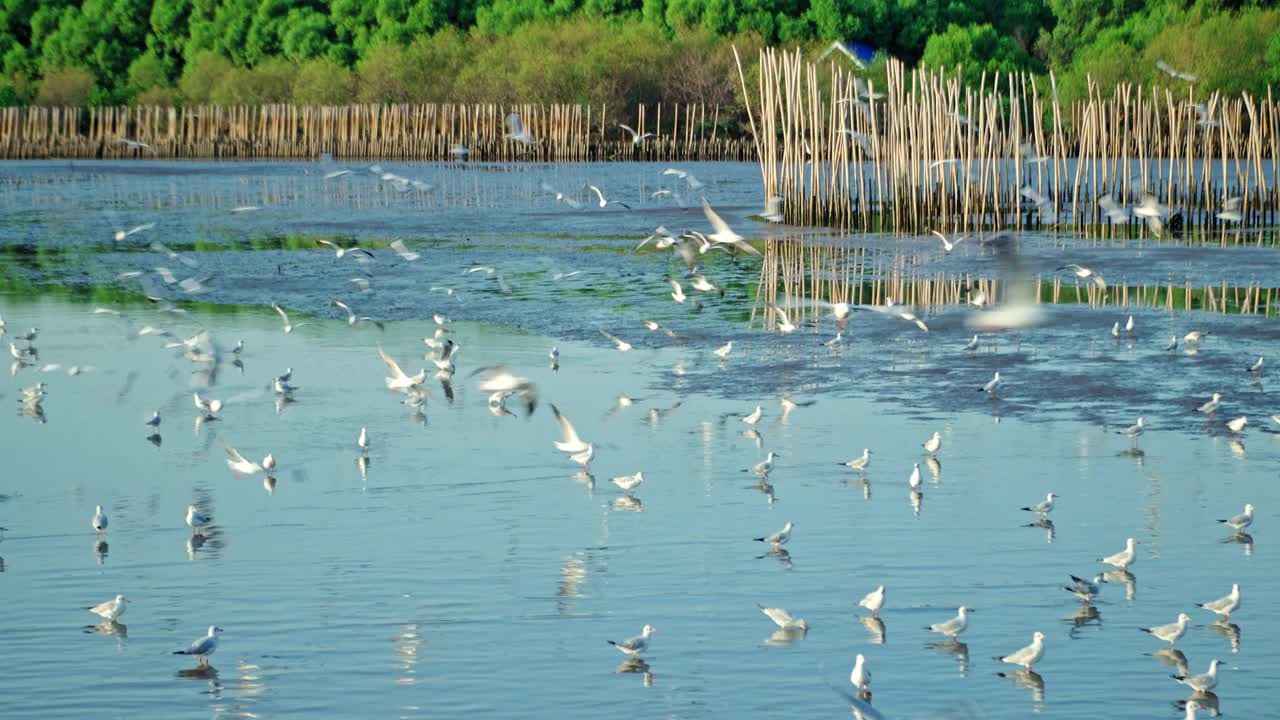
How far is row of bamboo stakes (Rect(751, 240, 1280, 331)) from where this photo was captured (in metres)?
16.9

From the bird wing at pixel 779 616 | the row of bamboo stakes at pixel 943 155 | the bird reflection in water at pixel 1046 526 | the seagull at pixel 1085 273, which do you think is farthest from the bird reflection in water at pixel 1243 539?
the row of bamboo stakes at pixel 943 155

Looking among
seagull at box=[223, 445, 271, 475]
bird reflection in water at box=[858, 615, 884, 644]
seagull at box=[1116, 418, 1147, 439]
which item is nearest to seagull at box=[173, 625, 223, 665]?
bird reflection in water at box=[858, 615, 884, 644]

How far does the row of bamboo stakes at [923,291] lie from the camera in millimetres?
16891

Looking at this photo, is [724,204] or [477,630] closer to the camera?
[477,630]

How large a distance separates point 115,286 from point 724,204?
15087mm

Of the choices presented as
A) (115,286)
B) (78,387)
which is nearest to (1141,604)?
(78,387)

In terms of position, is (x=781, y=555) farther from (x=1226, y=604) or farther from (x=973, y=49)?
(x=973, y=49)

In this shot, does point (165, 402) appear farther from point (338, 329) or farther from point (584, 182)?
point (584, 182)

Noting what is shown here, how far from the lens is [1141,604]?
7426 mm

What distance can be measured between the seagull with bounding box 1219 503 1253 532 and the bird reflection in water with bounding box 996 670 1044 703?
7.37 feet

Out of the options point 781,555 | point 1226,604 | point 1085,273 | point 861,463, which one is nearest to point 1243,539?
point 1226,604

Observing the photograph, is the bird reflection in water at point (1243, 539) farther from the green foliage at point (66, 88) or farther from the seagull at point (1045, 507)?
the green foliage at point (66, 88)

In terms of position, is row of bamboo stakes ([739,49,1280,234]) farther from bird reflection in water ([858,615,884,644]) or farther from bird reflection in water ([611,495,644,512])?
bird reflection in water ([858,615,884,644])

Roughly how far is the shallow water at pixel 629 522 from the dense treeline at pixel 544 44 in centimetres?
3995
